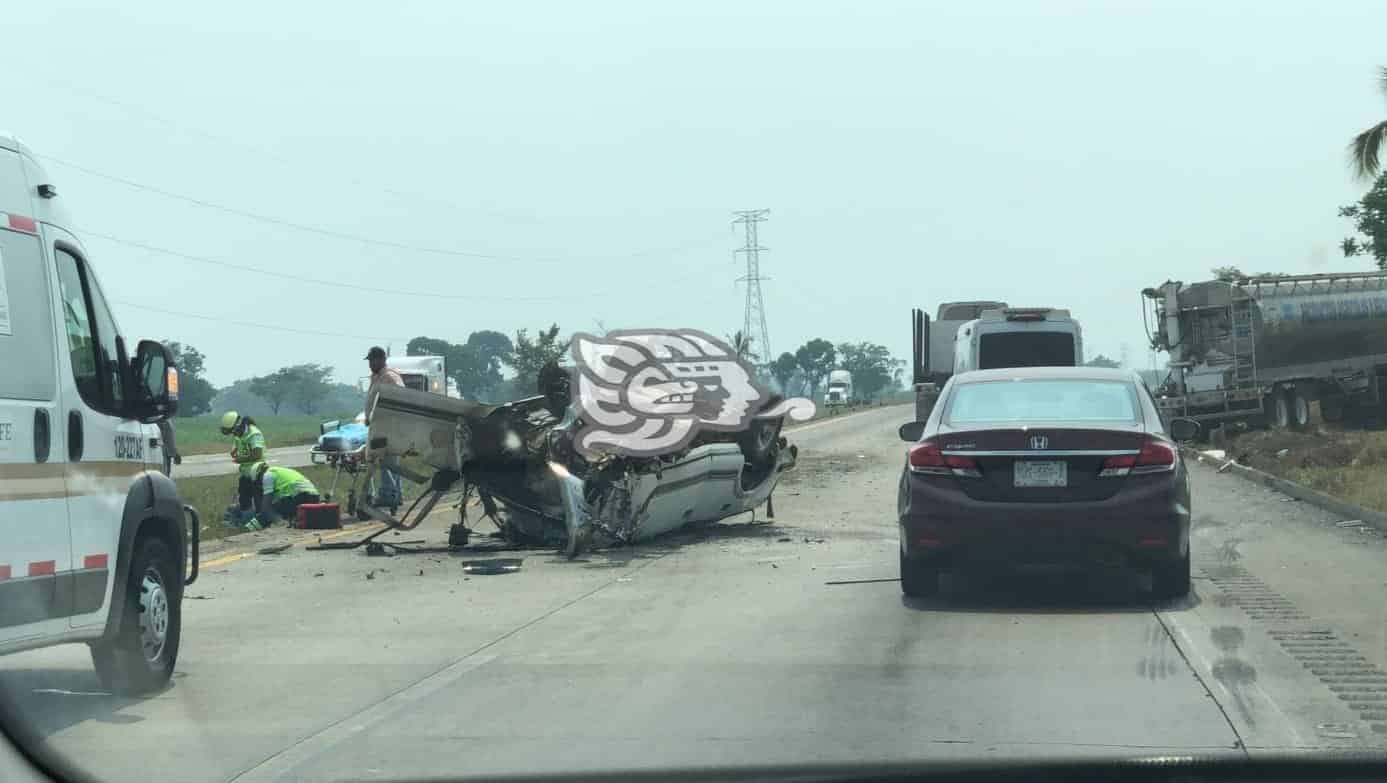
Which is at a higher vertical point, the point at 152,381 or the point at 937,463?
the point at 152,381

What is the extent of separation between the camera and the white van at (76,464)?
6988 mm

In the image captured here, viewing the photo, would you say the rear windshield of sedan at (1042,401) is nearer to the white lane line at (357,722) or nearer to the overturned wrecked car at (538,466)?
the white lane line at (357,722)

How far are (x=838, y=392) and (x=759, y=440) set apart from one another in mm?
78845

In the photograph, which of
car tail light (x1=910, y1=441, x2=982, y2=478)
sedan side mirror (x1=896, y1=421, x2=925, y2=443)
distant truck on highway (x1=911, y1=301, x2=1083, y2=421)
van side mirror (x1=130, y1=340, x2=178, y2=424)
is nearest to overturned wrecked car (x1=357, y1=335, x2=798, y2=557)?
sedan side mirror (x1=896, y1=421, x2=925, y2=443)

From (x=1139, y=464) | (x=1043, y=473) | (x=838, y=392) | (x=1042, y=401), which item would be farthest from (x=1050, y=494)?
(x=838, y=392)

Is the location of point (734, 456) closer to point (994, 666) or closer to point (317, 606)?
point (317, 606)

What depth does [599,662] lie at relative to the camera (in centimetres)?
917

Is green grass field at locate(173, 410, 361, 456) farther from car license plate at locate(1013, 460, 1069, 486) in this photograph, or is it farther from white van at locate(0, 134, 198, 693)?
white van at locate(0, 134, 198, 693)

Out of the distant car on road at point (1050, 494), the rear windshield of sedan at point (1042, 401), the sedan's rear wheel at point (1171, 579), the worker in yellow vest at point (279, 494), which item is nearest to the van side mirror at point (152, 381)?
the distant car on road at point (1050, 494)

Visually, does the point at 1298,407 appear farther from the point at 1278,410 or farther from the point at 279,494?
the point at 279,494

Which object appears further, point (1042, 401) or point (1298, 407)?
point (1298, 407)

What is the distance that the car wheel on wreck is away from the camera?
1775 centimetres

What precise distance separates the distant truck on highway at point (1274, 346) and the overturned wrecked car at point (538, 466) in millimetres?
21793

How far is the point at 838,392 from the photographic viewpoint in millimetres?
96375
